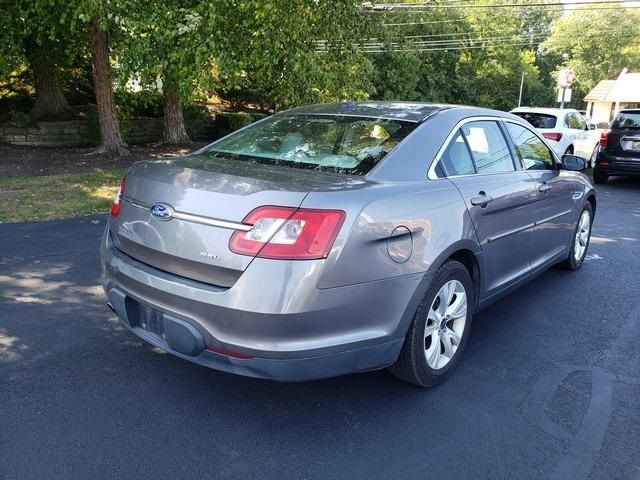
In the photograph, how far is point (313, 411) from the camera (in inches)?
121

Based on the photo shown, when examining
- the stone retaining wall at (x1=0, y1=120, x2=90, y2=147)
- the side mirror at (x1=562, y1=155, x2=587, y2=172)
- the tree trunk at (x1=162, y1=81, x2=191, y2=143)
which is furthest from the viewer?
the tree trunk at (x1=162, y1=81, x2=191, y2=143)

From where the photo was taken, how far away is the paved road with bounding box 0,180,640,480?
263 cm

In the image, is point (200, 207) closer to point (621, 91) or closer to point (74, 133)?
point (74, 133)

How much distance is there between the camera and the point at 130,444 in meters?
2.71

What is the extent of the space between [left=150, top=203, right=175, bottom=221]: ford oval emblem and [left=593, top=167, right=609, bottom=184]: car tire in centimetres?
1162

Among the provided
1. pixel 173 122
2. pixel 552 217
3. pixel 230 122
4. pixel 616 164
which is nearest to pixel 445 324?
pixel 552 217

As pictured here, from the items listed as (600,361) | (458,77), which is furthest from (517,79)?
(600,361)

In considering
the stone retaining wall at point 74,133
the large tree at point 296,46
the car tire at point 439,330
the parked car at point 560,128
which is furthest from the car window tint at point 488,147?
the stone retaining wall at point 74,133

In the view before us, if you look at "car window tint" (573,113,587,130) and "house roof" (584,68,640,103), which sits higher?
"house roof" (584,68,640,103)

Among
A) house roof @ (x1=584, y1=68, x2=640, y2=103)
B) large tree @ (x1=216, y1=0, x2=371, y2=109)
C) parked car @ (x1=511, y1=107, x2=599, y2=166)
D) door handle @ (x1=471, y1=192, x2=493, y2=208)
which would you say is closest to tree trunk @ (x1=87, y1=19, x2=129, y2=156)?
large tree @ (x1=216, y1=0, x2=371, y2=109)

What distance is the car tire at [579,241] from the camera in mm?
5512

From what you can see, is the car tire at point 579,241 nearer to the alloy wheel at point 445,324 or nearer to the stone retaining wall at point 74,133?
the alloy wheel at point 445,324

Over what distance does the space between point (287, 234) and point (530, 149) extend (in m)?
2.91

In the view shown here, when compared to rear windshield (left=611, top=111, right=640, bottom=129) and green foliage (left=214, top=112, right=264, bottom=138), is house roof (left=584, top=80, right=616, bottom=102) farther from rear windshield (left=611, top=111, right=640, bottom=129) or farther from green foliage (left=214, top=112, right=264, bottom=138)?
rear windshield (left=611, top=111, right=640, bottom=129)
